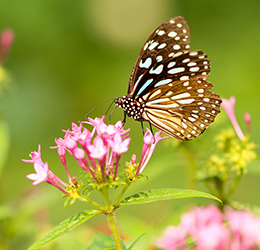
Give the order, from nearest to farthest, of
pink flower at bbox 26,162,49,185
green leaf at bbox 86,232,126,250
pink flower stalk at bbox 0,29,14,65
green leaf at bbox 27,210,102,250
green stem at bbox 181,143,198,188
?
green leaf at bbox 27,210,102,250 < pink flower at bbox 26,162,49,185 < green leaf at bbox 86,232,126,250 < green stem at bbox 181,143,198,188 < pink flower stalk at bbox 0,29,14,65

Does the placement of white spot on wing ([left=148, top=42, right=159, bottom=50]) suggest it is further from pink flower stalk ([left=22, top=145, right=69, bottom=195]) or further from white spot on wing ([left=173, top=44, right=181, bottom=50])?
pink flower stalk ([left=22, top=145, right=69, bottom=195])

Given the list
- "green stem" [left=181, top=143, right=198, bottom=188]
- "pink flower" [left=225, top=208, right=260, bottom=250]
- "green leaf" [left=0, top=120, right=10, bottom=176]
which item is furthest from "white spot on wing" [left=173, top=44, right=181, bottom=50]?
"green leaf" [left=0, top=120, right=10, bottom=176]

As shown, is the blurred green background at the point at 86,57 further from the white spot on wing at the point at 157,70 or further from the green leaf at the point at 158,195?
the green leaf at the point at 158,195

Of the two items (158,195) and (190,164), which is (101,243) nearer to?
(158,195)

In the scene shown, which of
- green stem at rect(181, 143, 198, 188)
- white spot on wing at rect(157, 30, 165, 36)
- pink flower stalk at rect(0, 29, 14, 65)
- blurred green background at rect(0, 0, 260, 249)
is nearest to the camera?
white spot on wing at rect(157, 30, 165, 36)

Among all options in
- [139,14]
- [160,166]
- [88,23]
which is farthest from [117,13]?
[160,166]

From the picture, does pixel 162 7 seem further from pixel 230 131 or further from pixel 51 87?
pixel 230 131
